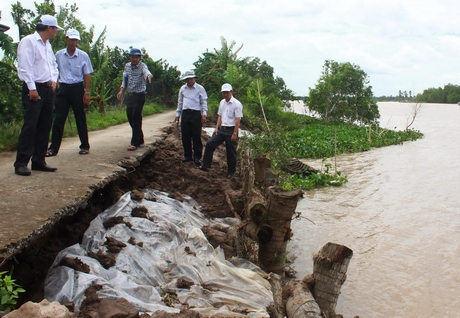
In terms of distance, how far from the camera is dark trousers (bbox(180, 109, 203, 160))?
7887mm

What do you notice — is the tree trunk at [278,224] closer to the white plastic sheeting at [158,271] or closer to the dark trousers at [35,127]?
the white plastic sheeting at [158,271]

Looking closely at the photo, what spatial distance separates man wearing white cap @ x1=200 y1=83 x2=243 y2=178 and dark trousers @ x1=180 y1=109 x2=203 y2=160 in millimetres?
323

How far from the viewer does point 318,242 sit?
7734 millimetres

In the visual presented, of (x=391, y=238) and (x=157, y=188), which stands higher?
(x=157, y=188)

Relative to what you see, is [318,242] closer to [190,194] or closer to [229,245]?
[190,194]

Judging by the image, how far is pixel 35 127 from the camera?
201 inches

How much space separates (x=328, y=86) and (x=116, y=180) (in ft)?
92.2

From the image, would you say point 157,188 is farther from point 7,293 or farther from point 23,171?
point 7,293

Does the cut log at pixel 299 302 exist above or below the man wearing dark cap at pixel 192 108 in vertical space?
below

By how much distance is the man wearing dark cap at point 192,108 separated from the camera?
Answer: 7.79 m

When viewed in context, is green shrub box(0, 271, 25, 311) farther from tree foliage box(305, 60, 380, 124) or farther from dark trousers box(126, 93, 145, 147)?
tree foliage box(305, 60, 380, 124)

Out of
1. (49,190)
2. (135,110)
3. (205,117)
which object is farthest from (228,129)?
(49,190)

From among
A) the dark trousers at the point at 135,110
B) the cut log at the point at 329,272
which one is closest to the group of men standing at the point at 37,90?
the dark trousers at the point at 135,110

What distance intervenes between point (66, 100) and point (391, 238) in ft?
19.6
